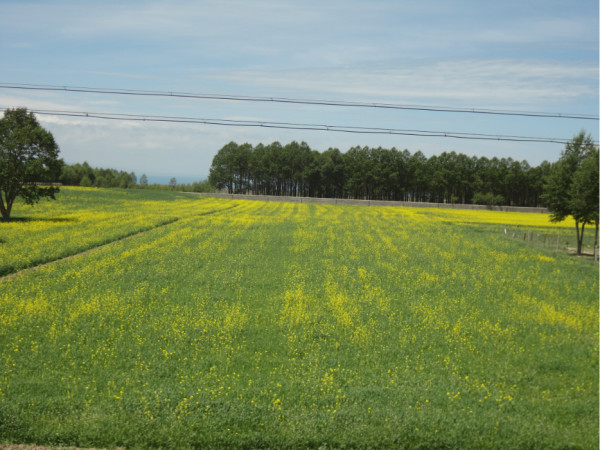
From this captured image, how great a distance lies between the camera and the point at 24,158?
41.1m

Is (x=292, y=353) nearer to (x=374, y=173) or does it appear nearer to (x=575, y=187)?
(x=575, y=187)

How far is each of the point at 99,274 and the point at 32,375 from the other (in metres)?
11.0

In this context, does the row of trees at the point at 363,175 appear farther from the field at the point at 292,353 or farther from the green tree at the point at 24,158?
the field at the point at 292,353

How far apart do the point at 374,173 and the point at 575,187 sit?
3979 inches

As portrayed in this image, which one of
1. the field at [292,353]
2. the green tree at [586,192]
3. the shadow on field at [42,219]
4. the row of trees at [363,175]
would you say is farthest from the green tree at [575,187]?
the row of trees at [363,175]

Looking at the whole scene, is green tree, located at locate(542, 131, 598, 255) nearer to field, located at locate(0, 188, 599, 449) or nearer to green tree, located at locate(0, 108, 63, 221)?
field, located at locate(0, 188, 599, 449)

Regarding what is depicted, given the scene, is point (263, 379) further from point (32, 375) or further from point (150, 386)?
point (32, 375)

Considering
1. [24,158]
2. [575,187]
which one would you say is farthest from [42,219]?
[575,187]

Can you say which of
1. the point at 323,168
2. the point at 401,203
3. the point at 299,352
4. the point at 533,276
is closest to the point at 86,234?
the point at 299,352

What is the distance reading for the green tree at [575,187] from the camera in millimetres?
35875

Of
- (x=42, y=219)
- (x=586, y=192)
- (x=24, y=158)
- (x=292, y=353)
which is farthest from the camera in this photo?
(x=42, y=219)

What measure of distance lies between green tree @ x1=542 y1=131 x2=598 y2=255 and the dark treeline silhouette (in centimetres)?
9258

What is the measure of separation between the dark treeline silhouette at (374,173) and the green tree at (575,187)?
92.6m

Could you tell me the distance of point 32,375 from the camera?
11.2 meters
